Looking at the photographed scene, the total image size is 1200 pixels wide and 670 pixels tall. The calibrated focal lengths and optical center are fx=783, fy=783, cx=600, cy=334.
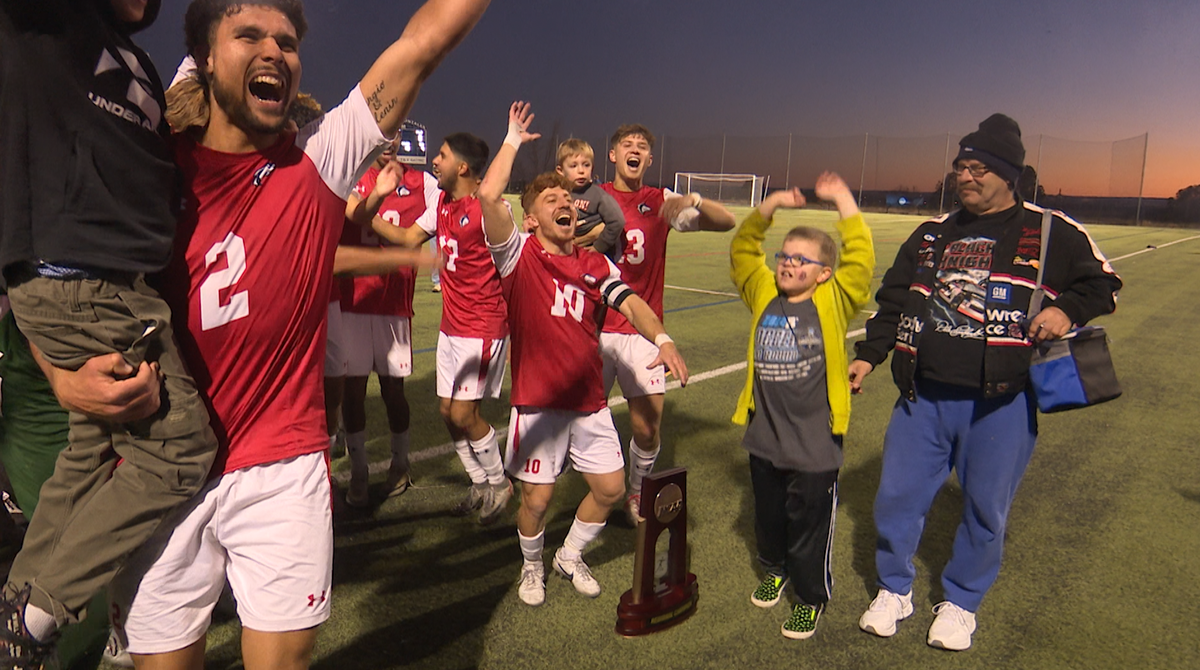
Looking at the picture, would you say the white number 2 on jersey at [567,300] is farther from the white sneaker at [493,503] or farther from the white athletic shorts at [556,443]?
the white sneaker at [493,503]

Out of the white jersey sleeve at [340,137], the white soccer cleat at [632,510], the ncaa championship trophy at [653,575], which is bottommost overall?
the white soccer cleat at [632,510]

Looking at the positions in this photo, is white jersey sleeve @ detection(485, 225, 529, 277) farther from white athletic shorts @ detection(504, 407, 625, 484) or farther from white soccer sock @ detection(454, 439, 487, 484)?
white soccer sock @ detection(454, 439, 487, 484)

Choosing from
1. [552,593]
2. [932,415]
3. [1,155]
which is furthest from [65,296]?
[932,415]

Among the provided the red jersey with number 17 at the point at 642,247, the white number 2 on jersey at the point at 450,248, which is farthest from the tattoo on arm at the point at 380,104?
the red jersey with number 17 at the point at 642,247

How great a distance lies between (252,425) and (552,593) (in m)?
2.26

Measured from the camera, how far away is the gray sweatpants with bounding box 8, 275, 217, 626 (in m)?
1.70

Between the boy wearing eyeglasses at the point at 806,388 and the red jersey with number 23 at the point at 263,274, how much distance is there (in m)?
2.07

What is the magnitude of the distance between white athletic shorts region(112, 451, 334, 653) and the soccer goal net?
48.7m

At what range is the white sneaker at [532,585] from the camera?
12.3ft

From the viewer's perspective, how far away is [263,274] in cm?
194

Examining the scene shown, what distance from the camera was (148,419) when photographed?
175 cm

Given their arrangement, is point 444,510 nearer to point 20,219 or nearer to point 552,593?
point 552,593

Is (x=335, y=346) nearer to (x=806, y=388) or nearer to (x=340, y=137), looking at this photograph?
(x=806, y=388)

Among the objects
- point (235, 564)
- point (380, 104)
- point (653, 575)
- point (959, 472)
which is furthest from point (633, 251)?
point (235, 564)
